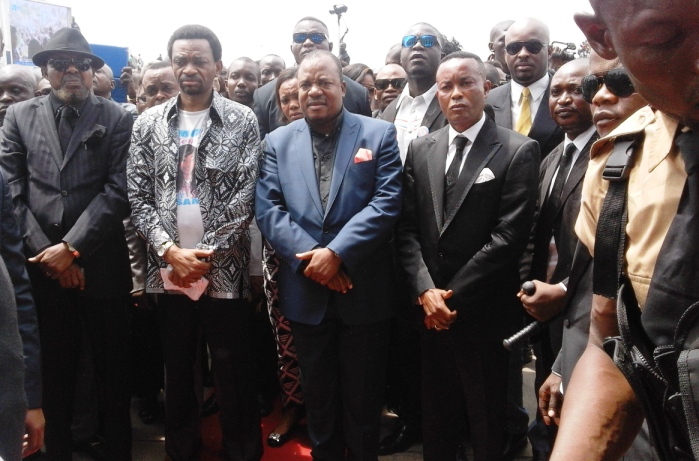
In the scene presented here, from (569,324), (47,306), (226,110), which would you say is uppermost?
(226,110)

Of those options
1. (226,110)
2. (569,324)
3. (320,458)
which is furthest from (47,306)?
(569,324)

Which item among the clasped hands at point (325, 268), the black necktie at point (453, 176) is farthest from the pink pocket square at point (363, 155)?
the clasped hands at point (325, 268)

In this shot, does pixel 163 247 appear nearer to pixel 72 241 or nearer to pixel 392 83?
pixel 72 241

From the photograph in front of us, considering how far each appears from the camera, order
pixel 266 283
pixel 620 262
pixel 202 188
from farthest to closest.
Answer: pixel 266 283, pixel 202 188, pixel 620 262

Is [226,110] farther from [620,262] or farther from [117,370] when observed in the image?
[620,262]

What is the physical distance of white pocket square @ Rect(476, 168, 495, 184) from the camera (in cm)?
311

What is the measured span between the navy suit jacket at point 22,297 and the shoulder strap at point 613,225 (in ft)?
6.33

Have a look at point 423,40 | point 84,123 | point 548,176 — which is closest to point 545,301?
point 548,176

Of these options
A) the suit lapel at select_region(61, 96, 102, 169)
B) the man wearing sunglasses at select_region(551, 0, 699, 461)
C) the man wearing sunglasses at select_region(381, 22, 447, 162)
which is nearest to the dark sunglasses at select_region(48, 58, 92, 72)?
the suit lapel at select_region(61, 96, 102, 169)

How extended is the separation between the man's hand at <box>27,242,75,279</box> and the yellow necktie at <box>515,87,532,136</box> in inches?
115

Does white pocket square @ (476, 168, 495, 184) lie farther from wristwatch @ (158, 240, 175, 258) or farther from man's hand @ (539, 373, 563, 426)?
wristwatch @ (158, 240, 175, 258)

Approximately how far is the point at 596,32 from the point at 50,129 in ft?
10.7

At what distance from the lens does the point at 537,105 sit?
422cm

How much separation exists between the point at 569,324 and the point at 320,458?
5.25ft
